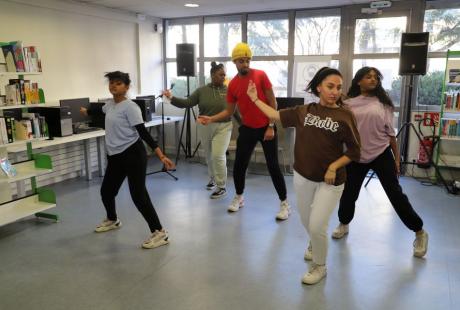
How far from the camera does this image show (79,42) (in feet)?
18.3

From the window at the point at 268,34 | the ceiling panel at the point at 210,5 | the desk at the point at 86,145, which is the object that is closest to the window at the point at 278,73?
the window at the point at 268,34

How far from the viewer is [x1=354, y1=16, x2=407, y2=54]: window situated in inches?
225

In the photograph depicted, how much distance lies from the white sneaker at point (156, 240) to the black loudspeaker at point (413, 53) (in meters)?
3.76

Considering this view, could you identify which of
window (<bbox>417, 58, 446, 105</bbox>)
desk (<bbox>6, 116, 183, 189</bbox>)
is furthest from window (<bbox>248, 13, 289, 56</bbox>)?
window (<bbox>417, 58, 446, 105</bbox>)

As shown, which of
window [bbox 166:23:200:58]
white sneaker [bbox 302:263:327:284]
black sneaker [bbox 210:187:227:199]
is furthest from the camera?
window [bbox 166:23:200:58]

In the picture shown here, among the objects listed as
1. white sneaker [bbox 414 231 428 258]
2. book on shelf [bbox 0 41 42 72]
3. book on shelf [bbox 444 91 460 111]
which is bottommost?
white sneaker [bbox 414 231 428 258]

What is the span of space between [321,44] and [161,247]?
4.32 meters

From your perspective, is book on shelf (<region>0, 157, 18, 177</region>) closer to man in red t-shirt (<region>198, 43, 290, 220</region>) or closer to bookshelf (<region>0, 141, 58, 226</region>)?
bookshelf (<region>0, 141, 58, 226</region>)

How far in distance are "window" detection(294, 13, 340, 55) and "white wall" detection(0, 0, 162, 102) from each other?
263 centimetres

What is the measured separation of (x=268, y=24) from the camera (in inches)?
257

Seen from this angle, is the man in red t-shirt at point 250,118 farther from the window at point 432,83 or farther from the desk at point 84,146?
the window at point 432,83

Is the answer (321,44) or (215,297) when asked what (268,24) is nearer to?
(321,44)

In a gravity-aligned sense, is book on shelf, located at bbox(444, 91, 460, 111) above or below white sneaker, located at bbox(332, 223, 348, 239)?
above

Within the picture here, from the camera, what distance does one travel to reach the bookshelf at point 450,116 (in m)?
5.04
